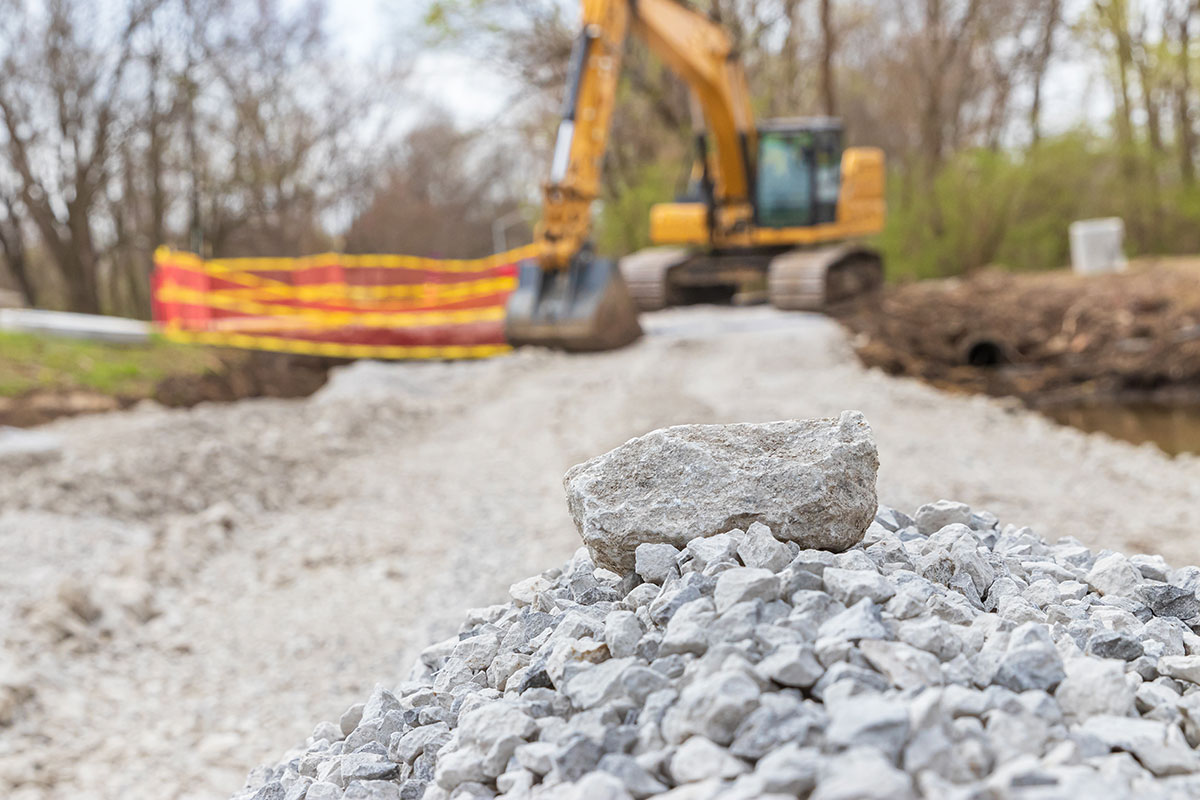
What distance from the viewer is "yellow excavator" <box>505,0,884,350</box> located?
433 inches

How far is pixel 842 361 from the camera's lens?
447 inches

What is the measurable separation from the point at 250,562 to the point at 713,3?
18.1 meters

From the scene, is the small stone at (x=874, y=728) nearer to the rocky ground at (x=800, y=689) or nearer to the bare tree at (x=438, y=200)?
the rocky ground at (x=800, y=689)

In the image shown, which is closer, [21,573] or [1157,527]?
[21,573]

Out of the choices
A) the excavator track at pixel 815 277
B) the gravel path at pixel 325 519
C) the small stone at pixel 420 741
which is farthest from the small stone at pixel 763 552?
the excavator track at pixel 815 277

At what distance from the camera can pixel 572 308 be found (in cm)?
1133

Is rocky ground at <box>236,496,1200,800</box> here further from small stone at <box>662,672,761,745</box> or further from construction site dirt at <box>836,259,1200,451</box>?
construction site dirt at <box>836,259,1200,451</box>

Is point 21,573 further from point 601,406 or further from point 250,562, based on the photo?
point 601,406

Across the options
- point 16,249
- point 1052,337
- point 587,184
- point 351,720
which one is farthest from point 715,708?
point 16,249

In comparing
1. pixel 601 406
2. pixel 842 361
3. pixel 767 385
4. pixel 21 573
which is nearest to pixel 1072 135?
pixel 842 361

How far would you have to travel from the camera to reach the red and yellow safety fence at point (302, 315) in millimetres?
12555

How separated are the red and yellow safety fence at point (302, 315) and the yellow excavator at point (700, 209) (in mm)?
1354

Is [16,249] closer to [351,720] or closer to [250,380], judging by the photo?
[250,380]

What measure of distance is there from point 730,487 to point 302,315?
11655mm
